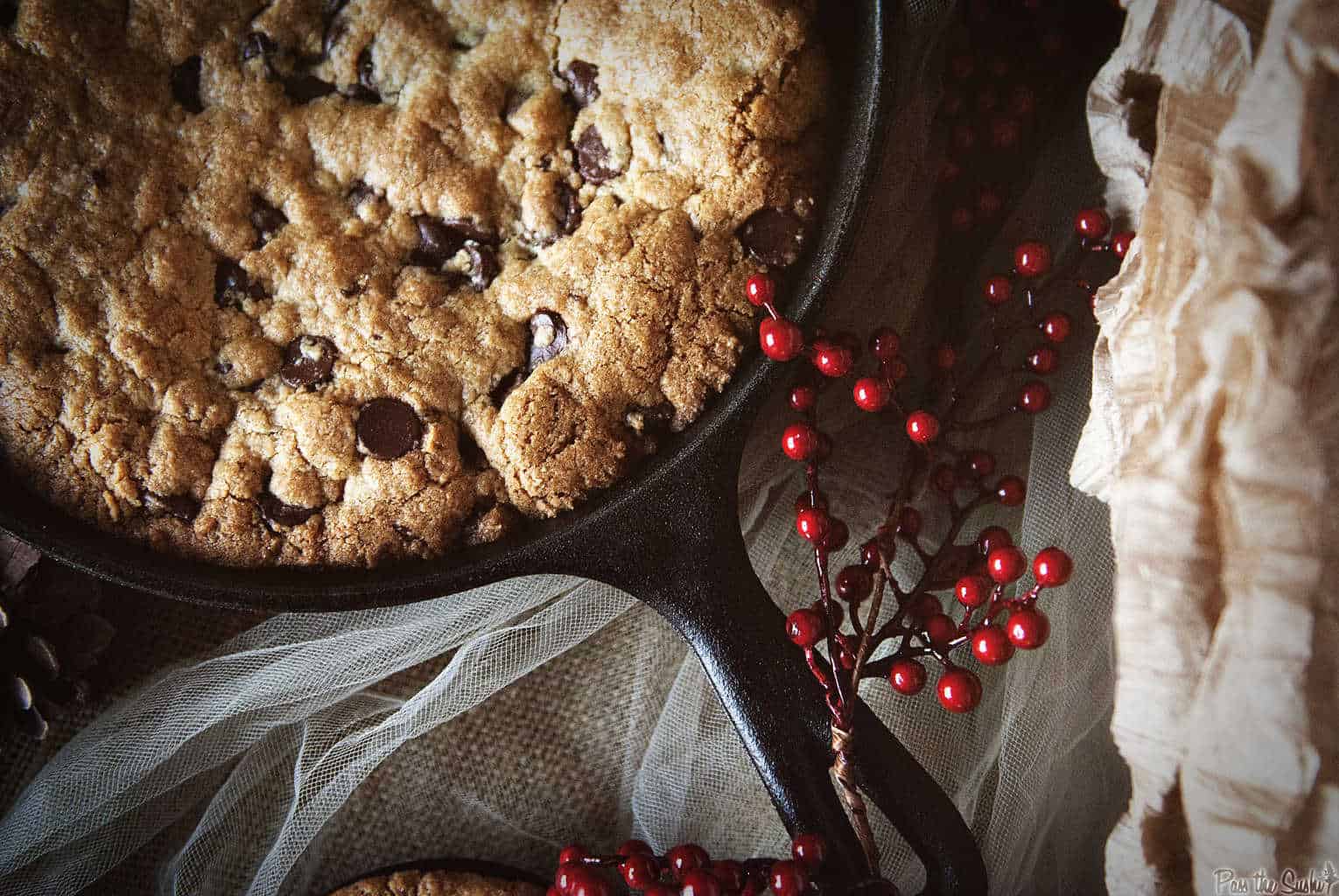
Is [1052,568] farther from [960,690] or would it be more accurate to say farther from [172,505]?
[172,505]

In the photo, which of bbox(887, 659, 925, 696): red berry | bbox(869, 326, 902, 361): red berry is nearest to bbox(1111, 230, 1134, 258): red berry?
bbox(869, 326, 902, 361): red berry

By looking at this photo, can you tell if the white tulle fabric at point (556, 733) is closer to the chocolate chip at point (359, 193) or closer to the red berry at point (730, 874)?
the red berry at point (730, 874)

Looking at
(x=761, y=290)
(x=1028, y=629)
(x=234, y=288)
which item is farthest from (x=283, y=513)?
(x=1028, y=629)

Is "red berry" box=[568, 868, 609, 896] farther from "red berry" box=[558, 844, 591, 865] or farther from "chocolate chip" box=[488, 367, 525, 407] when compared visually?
"chocolate chip" box=[488, 367, 525, 407]

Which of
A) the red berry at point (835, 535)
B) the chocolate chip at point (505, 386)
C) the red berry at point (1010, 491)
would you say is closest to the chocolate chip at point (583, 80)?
the chocolate chip at point (505, 386)

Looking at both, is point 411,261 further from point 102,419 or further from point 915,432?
point 915,432
